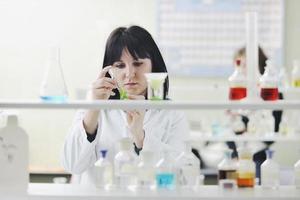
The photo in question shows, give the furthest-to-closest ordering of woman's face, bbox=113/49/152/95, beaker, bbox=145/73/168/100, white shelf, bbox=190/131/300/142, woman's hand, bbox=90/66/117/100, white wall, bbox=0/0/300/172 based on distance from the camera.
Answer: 1. white wall, bbox=0/0/300/172
2. white shelf, bbox=190/131/300/142
3. woman's face, bbox=113/49/152/95
4. woman's hand, bbox=90/66/117/100
5. beaker, bbox=145/73/168/100

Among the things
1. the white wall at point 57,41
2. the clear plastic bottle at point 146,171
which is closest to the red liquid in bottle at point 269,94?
the clear plastic bottle at point 146,171

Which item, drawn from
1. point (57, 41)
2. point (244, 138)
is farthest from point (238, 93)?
point (57, 41)

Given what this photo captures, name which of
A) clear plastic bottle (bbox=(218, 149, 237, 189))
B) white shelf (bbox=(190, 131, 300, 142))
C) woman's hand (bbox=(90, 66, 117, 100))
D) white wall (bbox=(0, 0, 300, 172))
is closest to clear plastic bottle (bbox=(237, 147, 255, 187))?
clear plastic bottle (bbox=(218, 149, 237, 189))

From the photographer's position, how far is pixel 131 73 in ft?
7.88

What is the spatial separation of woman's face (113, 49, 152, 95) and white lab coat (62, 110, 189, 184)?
0.38 ft

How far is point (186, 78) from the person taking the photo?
17.5ft

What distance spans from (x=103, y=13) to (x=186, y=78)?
89 cm

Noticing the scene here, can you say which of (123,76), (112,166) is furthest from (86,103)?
(123,76)

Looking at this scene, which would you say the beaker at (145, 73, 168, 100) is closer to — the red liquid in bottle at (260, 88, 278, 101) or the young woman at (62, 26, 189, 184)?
the young woman at (62, 26, 189, 184)

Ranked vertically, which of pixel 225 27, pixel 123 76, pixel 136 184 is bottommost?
pixel 136 184

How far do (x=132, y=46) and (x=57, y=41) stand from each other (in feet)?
9.91

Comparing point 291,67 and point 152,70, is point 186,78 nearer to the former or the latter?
point 291,67

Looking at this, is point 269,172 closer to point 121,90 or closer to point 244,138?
point 121,90

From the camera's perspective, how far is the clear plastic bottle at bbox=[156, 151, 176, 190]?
202cm
